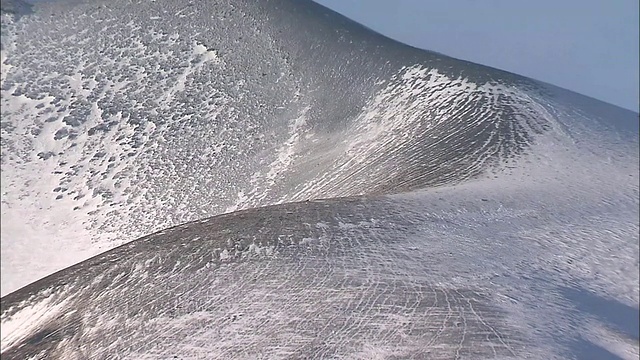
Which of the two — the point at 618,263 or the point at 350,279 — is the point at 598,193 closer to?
the point at 618,263

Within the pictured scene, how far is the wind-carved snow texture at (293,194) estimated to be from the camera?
45.4 inches

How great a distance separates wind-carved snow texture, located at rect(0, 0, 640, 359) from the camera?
3.78ft

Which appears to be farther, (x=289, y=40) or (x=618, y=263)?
(x=289, y=40)

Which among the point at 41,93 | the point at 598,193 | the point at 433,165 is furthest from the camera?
the point at 41,93

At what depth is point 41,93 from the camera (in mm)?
2316

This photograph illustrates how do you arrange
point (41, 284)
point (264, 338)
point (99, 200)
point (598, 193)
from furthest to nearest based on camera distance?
point (99, 200)
point (41, 284)
point (598, 193)
point (264, 338)

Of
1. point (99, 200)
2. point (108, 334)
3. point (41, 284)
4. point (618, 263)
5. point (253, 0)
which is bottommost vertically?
point (618, 263)

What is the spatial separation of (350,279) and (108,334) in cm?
44

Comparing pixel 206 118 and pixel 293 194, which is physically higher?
pixel 206 118

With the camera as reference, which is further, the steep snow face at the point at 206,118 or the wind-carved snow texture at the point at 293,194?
the steep snow face at the point at 206,118

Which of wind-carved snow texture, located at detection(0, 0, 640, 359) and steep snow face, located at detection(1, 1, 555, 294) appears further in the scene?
steep snow face, located at detection(1, 1, 555, 294)

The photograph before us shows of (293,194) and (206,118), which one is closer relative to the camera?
(293,194)

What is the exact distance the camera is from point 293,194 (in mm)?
1982

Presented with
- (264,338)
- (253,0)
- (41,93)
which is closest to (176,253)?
(264,338)
